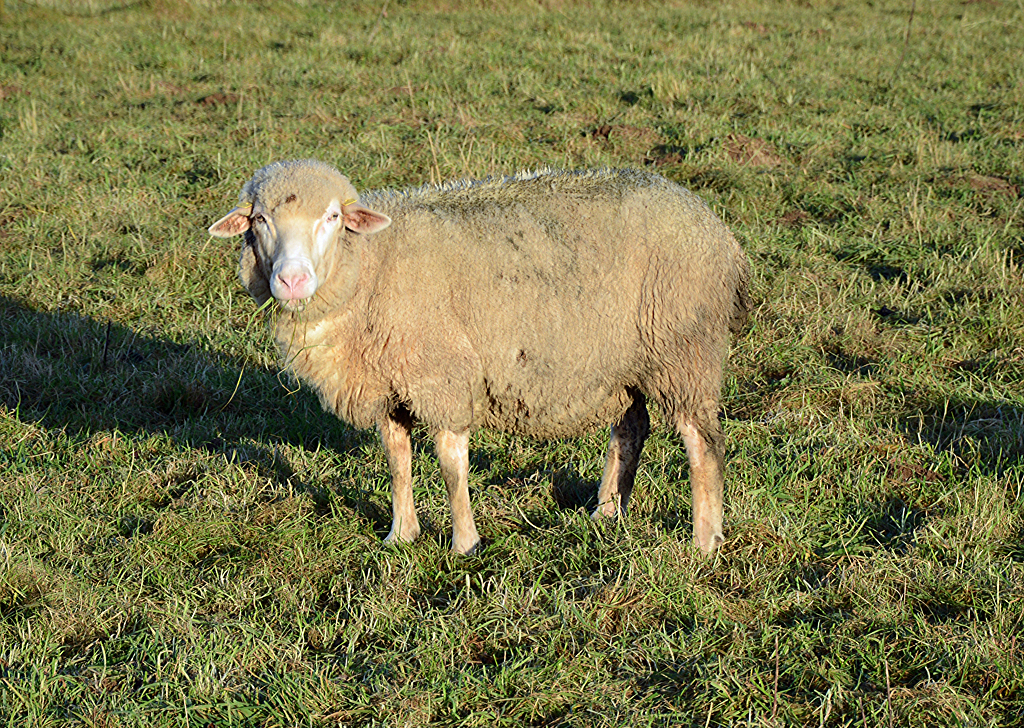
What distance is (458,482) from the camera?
383 centimetres

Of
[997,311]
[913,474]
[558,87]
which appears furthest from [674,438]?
[558,87]

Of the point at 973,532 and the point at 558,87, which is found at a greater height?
the point at 558,87

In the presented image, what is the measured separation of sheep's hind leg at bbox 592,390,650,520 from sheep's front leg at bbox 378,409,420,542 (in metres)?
0.83

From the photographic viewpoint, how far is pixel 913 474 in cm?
430

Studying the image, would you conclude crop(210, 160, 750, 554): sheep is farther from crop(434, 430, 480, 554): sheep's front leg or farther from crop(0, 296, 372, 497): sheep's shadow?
crop(0, 296, 372, 497): sheep's shadow

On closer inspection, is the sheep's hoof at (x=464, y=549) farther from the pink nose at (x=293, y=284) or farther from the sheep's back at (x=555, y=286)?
the pink nose at (x=293, y=284)

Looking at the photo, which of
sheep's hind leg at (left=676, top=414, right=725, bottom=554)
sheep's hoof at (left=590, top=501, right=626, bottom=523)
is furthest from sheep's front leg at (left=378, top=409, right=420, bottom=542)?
sheep's hind leg at (left=676, top=414, right=725, bottom=554)

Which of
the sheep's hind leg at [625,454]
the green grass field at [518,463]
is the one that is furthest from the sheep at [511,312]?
the green grass field at [518,463]

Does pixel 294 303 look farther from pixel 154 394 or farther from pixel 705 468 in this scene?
pixel 154 394

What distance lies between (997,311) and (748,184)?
2.45 meters

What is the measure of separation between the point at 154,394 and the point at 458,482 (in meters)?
2.11

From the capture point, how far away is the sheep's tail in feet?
12.9

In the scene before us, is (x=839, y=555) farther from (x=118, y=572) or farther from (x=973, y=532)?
(x=118, y=572)

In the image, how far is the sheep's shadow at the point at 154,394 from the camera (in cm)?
477
